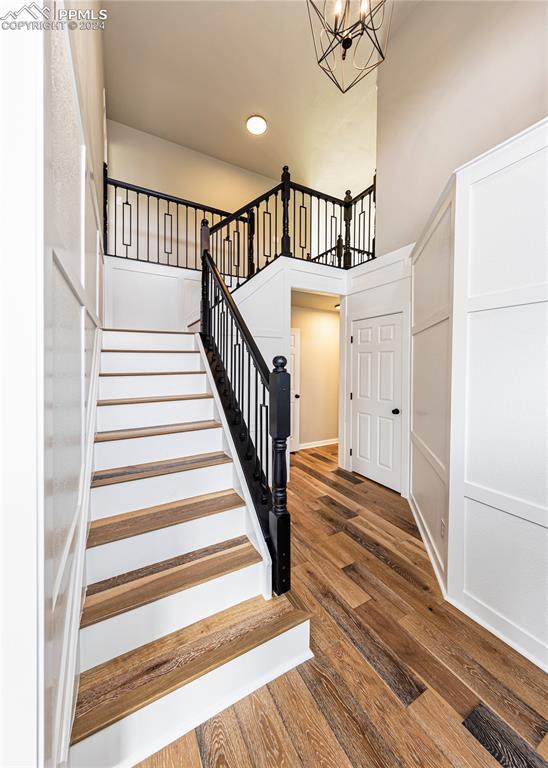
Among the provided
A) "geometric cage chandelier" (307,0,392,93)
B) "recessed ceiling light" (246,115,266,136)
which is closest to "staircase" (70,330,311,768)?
"geometric cage chandelier" (307,0,392,93)

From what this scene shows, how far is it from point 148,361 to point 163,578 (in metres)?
1.70

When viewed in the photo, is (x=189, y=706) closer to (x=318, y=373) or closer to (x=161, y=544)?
(x=161, y=544)

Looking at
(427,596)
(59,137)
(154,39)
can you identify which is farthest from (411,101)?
(427,596)

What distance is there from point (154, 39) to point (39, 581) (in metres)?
5.24

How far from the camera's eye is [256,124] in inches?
180

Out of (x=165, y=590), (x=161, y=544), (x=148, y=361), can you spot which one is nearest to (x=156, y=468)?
(x=161, y=544)

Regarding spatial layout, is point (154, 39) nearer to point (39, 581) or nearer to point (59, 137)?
point (59, 137)

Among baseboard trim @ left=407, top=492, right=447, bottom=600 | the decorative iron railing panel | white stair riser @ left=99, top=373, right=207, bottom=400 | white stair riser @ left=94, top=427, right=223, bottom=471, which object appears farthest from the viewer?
the decorative iron railing panel

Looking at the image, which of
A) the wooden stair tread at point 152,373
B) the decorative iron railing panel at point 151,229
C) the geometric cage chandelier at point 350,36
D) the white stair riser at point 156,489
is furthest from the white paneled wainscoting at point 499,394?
the decorative iron railing panel at point 151,229

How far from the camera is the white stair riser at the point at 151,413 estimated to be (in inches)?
82.0

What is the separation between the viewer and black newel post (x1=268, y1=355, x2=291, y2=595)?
1.65 meters

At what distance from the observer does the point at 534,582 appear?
1.50 metres

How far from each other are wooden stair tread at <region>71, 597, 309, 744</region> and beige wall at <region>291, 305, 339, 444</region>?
12.3 feet

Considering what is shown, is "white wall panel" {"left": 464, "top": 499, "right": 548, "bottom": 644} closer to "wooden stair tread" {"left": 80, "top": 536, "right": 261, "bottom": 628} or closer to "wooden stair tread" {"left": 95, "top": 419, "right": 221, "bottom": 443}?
"wooden stair tread" {"left": 80, "top": 536, "right": 261, "bottom": 628}
